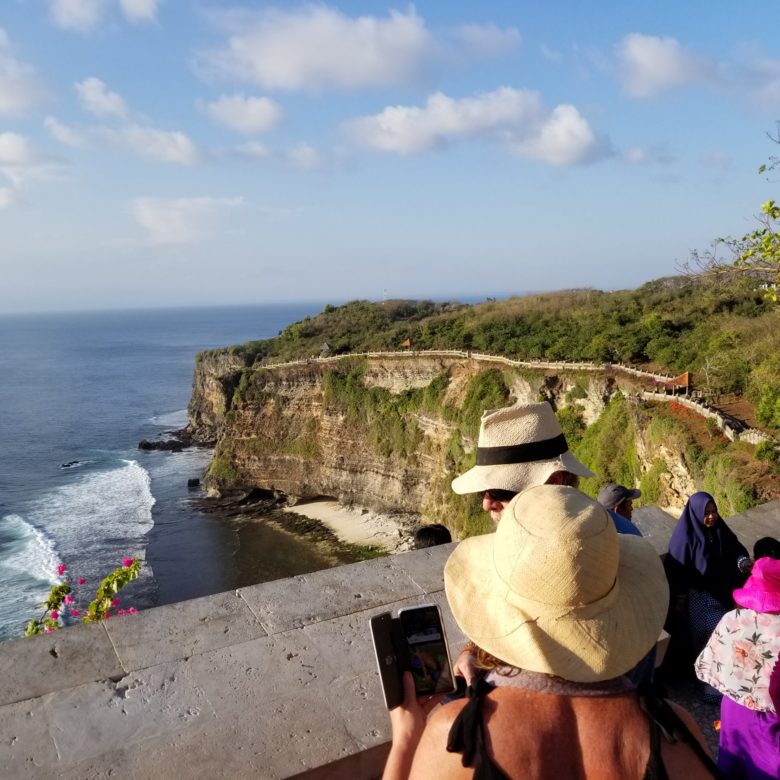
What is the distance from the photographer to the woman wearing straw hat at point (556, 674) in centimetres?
177

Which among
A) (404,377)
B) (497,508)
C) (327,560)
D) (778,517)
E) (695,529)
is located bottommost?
(327,560)

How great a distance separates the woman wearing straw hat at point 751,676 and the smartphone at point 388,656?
5.96 feet

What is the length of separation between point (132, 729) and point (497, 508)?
81.2 inches

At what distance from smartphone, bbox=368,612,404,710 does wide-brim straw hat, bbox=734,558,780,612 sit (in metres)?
1.89

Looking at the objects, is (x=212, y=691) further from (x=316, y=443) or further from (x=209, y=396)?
(x=209, y=396)

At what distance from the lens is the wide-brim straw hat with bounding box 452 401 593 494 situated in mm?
3467

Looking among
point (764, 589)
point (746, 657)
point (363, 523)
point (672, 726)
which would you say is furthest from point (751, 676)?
point (363, 523)

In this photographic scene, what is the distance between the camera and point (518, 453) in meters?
3.55

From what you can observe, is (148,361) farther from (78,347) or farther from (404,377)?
(404,377)

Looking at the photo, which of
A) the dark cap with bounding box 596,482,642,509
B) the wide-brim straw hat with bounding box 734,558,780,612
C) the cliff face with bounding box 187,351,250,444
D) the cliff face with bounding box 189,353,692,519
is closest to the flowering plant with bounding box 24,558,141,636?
the dark cap with bounding box 596,482,642,509

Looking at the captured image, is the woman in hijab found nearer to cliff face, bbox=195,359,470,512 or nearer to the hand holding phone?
the hand holding phone

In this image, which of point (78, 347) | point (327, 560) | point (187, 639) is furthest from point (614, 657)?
point (78, 347)

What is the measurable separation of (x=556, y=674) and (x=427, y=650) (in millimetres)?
507

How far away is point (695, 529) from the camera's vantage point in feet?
14.7
